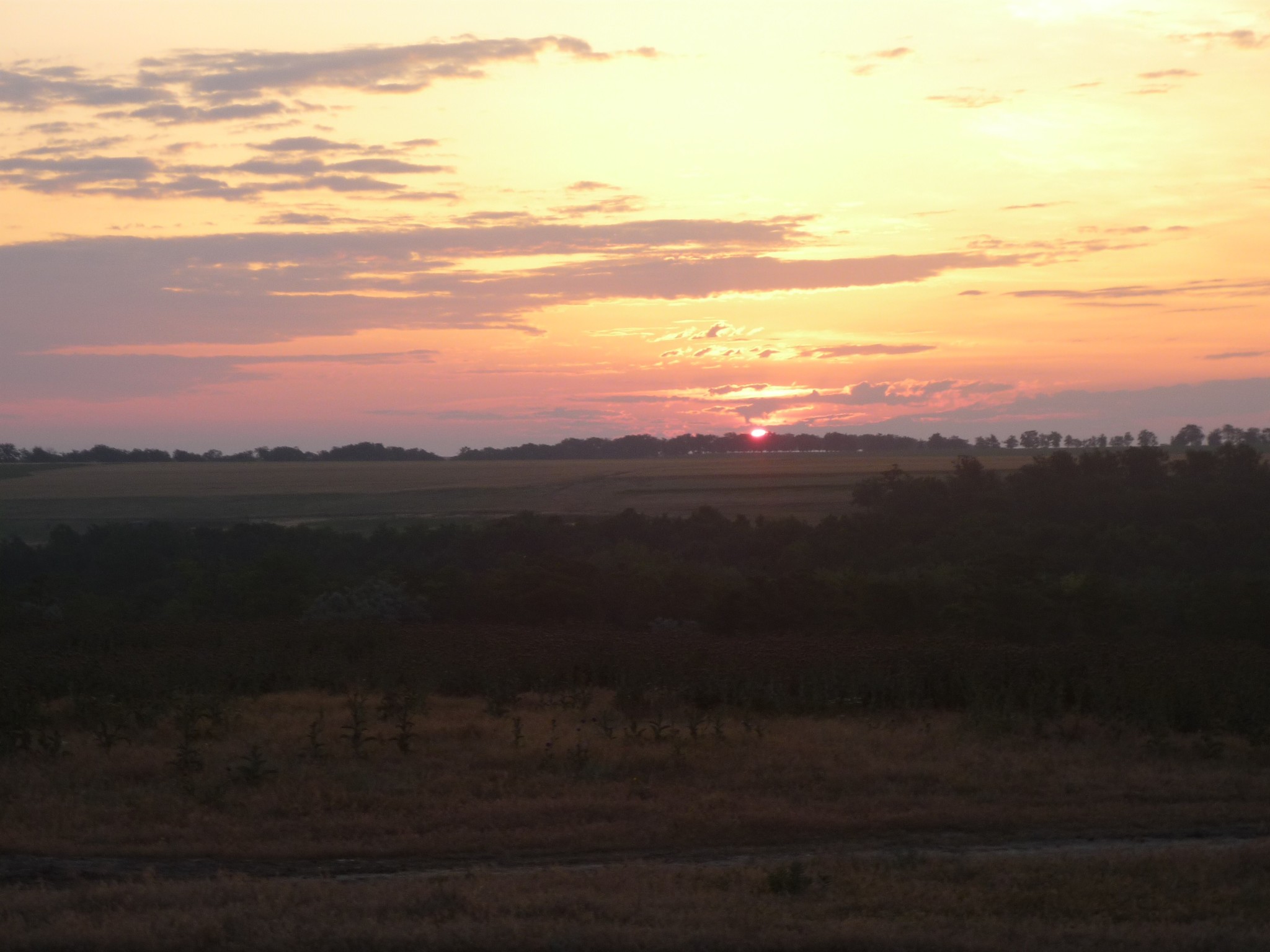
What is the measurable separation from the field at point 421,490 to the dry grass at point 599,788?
134ft

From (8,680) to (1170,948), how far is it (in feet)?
41.6

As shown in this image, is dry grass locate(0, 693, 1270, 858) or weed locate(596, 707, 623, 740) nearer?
dry grass locate(0, 693, 1270, 858)

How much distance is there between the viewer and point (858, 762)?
11156mm

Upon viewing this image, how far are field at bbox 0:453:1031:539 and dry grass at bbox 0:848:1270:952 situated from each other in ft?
149

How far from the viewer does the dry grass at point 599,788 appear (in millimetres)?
8781

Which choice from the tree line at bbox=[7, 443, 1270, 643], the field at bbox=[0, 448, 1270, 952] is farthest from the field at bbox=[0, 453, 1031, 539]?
the field at bbox=[0, 448, 1270, 952]

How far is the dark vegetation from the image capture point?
14.4m

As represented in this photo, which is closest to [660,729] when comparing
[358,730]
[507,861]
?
[358,730]

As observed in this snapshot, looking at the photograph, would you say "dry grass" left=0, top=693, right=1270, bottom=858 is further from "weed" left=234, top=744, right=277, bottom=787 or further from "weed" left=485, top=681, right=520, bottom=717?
"weed" left=485, top=681, right=520, bottom=717

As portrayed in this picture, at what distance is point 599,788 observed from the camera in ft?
33.2

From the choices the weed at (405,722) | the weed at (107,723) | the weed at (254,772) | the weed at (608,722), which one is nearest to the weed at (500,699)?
the weed at (405,722)

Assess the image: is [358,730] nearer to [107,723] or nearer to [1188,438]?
[107,723]

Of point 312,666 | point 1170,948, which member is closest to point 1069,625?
point 312,666

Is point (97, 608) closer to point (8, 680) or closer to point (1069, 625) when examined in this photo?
point (8, 680)
